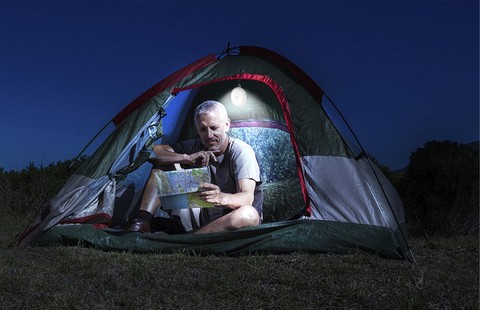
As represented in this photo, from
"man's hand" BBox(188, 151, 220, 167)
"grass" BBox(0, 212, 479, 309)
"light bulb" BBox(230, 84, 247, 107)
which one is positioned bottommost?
"grass" BBox(0, 212, 479, 309)

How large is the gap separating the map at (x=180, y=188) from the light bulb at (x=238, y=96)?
6.39ft

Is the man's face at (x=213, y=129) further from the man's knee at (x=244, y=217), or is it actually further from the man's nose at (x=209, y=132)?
the man's knee at (x=244, y=217)

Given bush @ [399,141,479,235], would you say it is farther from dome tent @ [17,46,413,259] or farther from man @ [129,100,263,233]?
man @ [129,100,263,233]

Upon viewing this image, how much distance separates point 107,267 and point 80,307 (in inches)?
39.3

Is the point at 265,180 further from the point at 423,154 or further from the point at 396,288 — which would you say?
the point at 396,288

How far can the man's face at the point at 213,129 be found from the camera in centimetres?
546

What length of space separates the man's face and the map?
717 millimetres

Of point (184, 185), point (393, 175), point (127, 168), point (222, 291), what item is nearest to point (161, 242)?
point (184, 185)

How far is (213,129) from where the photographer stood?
18.0ft

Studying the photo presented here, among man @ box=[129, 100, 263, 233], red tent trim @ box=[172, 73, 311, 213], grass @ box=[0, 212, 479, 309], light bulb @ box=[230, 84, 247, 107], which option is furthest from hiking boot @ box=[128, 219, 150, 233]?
light bulb @ box=[230, 84, 247, 107]

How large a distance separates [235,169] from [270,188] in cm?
150

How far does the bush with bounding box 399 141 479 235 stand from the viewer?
6.73m

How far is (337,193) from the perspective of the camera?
16.6 feet

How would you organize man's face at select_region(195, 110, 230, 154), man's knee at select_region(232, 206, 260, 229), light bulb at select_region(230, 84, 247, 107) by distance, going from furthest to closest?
1. light bulb at select_region(230, 84, 247, 107)
2. man's face at select_region(195, 110, 230, 154)
3. man's knee at select_region(232, 206, 260, 229)
